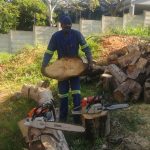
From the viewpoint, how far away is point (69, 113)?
8297 millimetres

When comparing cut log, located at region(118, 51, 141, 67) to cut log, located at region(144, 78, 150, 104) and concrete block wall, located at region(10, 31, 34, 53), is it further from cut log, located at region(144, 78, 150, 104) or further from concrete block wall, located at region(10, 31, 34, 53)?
concrete block wall, located at region(10, 31, 34, 53)

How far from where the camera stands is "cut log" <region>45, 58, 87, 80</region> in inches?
303

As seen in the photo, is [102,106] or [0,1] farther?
[0,1]

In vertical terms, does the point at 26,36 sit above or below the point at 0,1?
below

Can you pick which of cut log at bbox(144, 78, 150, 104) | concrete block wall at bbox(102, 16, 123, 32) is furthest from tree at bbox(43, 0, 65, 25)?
cut log at bbox(144, 78, 150, 104)

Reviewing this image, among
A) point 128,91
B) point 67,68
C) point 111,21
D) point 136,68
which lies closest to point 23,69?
point 136,68

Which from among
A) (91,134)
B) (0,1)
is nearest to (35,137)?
(91,134)

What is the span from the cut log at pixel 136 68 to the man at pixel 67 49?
164 centimetres

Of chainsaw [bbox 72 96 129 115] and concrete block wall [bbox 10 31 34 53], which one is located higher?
chainsaw [bbox 72 96 129 115]

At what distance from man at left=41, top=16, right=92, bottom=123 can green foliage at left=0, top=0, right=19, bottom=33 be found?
18.8 metres

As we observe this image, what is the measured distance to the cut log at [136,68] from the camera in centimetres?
883

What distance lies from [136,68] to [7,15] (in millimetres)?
18070

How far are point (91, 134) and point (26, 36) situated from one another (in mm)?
15486

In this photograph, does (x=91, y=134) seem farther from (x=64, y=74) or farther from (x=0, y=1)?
(x=0, y=1)
